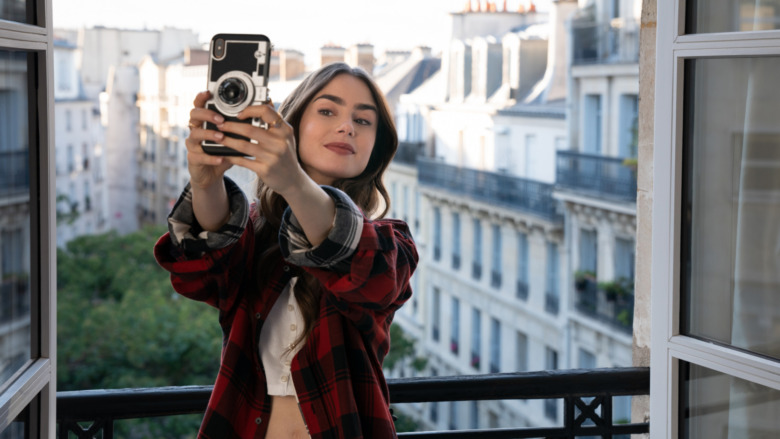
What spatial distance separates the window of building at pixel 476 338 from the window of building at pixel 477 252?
68cm

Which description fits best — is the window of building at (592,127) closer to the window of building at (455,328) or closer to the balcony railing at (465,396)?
the window of building at (455,328)

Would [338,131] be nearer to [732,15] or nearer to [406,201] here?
[732,15]

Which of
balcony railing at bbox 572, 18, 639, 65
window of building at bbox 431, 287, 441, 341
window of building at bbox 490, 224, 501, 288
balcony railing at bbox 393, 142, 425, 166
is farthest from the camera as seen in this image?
balcony railing at bbox 393, 142, 425, 166

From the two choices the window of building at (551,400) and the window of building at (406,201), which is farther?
the window of building at (406,201)

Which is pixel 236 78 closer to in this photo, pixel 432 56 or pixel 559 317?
pixel 559 317

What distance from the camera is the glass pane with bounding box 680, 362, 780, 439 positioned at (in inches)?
52.7

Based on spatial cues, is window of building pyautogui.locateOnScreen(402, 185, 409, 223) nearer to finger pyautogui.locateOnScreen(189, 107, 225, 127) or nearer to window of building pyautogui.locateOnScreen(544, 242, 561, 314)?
window of building pyautogui.locateOnScreen(544, 242, 561, 314)

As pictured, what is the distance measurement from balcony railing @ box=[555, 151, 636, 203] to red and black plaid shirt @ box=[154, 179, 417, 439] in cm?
1230

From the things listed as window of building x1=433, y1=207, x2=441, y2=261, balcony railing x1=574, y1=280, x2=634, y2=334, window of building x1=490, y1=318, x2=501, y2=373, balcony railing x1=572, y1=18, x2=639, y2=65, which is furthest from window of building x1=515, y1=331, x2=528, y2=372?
balcony railing x1=572, y1=18, x2=639, y2=65

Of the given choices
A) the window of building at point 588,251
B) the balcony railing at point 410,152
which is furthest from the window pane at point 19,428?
the balcony railing at point 410,152

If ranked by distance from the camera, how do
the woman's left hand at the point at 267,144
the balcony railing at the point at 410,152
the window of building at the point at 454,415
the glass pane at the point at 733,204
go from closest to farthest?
the woman's left hand at the point at 267,144, the glass pane at the point at 733,204, the window of building at the point at 454,415, the balcony railing at the point at 410,152

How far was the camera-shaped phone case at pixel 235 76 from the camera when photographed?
3.32 ft

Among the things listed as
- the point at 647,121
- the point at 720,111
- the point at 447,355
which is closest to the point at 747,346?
the point at 720,111

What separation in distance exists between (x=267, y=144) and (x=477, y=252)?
57.4 feet
